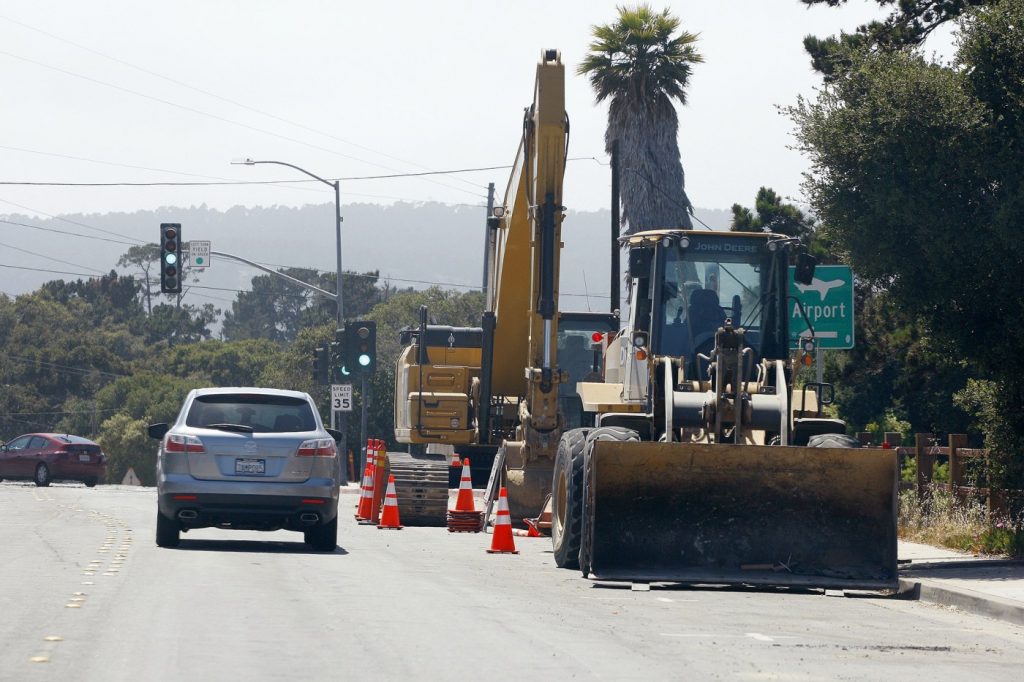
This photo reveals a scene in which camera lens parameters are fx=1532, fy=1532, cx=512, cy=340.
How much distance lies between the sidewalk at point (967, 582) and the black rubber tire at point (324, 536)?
5946mm

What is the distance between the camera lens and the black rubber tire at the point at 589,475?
516 inches

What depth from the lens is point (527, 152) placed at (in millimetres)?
20094

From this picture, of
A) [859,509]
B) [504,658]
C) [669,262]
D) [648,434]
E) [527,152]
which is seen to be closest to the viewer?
[504,658]

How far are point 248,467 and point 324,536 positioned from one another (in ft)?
3.98

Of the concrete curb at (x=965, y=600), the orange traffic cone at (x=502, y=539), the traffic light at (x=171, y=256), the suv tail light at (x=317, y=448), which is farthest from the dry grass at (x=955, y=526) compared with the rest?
the traffic light at (x=171, y=256)

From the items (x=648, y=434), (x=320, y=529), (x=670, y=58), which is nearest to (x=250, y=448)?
(x=320, y=529)

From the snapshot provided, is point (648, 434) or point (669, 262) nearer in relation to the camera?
point (648, 434)

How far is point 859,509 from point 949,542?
5.03m

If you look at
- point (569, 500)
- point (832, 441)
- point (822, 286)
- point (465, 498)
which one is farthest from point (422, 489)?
point (832, 441)

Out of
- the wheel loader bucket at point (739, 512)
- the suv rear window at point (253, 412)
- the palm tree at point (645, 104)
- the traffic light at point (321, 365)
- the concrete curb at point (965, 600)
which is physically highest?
the palm tree at point (645, 104)

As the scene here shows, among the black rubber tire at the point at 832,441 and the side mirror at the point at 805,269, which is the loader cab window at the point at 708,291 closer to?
the side mirror at the point at 805,269

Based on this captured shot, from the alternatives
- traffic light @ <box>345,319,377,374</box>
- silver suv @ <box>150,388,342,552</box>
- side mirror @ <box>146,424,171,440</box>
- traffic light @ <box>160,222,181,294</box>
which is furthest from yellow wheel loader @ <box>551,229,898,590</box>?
traffic light @ <box>160,222,181,294</box>

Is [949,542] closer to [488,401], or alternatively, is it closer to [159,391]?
[488,401]

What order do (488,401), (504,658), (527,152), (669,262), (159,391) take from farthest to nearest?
1. (159,391)
2. (488,401)
3. (527,152)
4. (669,262)
5. (504,658)
